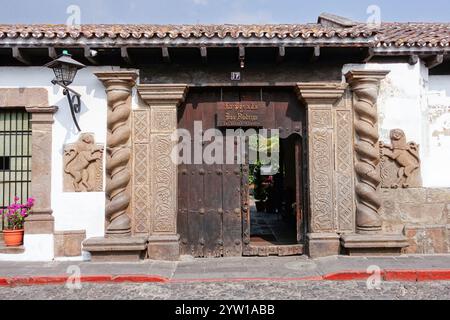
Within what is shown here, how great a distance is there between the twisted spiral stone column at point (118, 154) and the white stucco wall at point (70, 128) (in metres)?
0.22

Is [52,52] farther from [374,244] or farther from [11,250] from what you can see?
[374,244]

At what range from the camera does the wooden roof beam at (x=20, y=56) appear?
17.1 feet

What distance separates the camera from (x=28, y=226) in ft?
17.8

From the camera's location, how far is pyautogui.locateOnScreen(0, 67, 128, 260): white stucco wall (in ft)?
18.2

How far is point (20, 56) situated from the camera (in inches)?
210

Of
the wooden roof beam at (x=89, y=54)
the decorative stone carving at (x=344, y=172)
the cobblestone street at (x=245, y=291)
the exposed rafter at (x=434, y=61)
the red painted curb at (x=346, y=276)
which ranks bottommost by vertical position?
the cobblestone street at (x=245, y=291)

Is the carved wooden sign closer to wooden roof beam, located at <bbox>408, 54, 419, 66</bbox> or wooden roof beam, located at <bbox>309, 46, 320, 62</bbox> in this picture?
wooden roof beam, located at <bbox>309, 46, 320, 62</bbox>

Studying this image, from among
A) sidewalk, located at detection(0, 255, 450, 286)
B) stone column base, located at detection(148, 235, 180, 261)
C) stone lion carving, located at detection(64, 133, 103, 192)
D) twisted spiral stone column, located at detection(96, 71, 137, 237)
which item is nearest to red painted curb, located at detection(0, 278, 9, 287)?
sidewalk, located at detection(0, 255, 450, 286)

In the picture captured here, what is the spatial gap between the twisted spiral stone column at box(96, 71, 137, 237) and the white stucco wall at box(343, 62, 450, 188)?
3.86 meters

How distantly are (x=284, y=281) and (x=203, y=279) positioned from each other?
1.12 meters

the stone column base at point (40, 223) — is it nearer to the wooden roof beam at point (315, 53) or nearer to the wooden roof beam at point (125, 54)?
the wooden roof beam at point (125, 54)

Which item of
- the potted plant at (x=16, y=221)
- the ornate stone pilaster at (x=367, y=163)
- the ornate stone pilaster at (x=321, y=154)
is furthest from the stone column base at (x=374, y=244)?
the potted plant at (x=16, y=221)

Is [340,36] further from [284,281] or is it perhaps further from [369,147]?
[284,281]

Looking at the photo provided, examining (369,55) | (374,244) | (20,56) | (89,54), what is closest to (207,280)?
(374,244)
